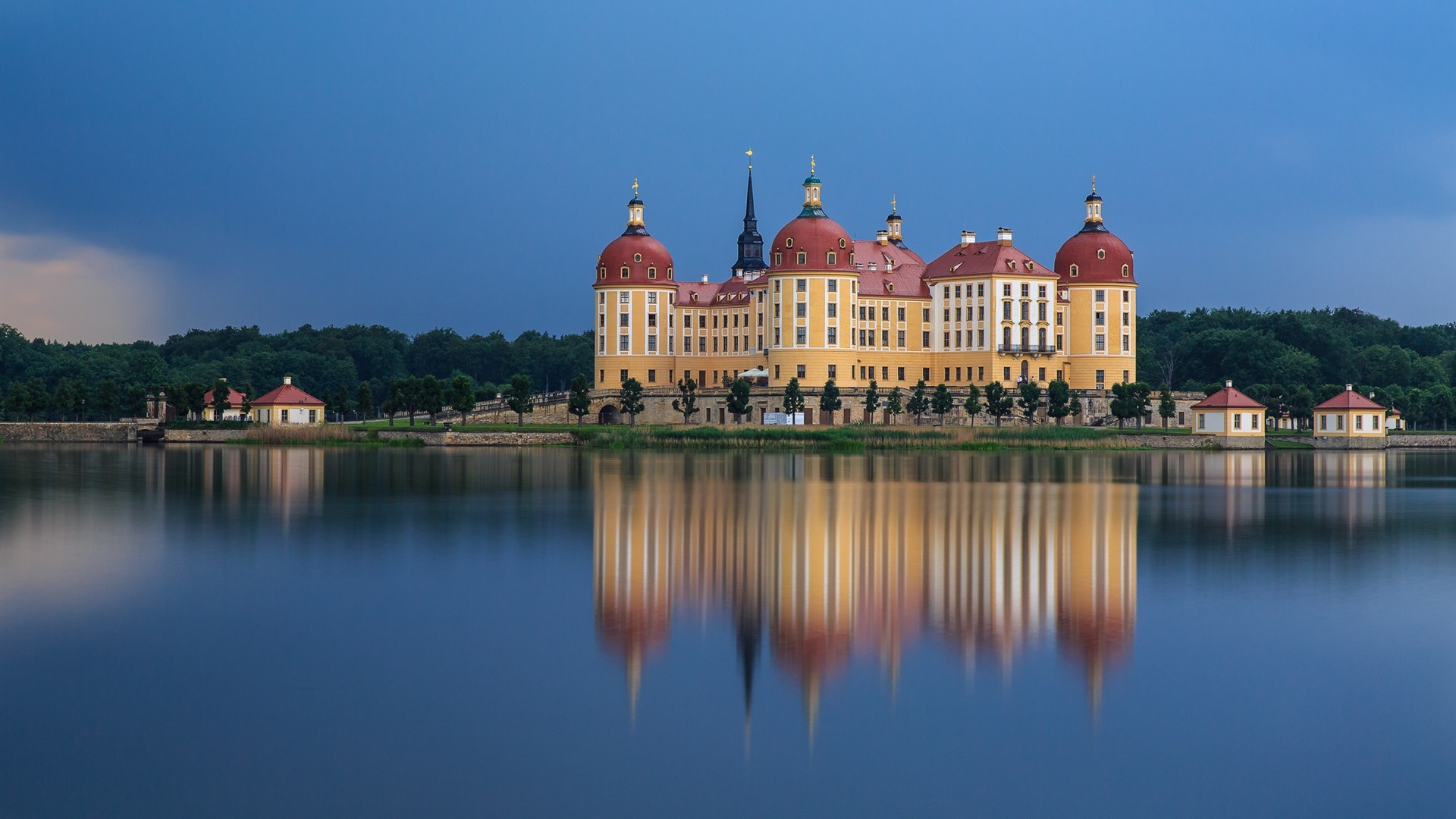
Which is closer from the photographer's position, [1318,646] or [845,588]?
[1318,646]

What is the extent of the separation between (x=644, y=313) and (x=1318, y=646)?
69.8 metres

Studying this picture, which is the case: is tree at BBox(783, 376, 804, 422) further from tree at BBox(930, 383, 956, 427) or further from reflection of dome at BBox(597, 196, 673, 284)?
reflection of dome at BBox(597, 196, 673, 284)

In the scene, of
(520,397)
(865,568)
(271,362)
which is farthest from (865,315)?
(865,568)

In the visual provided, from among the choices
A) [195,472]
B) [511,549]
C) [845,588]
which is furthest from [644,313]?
[845,588]

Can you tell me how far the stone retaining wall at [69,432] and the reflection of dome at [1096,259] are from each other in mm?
46793

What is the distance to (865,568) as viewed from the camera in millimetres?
22219

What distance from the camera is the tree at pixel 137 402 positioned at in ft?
258

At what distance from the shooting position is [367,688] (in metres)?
14.4

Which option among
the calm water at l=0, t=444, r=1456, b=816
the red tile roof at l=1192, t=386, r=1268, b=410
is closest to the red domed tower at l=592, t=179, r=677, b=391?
the red tile roof at l=1192, t=386, r=1268, b=410

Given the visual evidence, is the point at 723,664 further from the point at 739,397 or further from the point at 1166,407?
the point at 1166,407

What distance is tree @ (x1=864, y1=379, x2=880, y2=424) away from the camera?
77.2 meters

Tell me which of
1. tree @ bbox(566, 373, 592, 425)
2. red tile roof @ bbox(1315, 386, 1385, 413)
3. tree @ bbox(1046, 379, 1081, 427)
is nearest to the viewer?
red tile roof @ bbox(1315, 386, 1385, 413)

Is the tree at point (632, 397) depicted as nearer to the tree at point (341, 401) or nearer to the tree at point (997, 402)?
the tree at point (341, 401)

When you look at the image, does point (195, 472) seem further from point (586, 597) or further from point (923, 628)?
A: point (923, 628)
